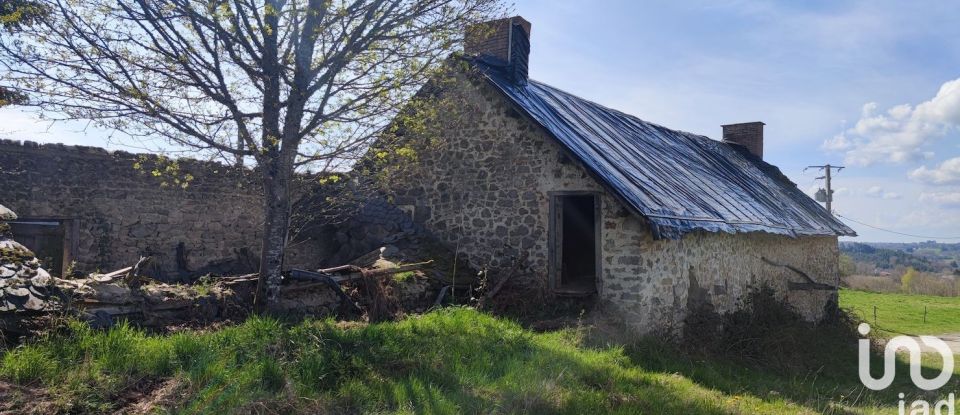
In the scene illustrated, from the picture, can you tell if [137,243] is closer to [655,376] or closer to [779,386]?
[655,376]

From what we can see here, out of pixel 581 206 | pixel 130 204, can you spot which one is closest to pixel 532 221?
pixel 581 206

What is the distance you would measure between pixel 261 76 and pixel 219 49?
552 millimetres

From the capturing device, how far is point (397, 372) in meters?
6.24

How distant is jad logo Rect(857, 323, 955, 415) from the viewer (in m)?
8.40

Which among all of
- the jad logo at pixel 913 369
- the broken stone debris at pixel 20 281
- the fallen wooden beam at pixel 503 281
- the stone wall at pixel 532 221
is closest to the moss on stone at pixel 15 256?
the broken stone debris at pixel 20 281

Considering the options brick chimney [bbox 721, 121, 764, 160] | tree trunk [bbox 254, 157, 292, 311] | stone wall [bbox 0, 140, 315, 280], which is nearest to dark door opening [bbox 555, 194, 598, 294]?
stone wall [bbox 0, 140, 315, 280]

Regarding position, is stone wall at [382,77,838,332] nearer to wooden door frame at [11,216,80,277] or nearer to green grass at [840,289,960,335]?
wooden door frame at [11,216,80,277]

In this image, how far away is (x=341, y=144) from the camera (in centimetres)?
799

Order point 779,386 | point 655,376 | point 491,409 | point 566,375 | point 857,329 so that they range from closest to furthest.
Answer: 1. point 491,409
2. point 566,375
3. point 655,376
4. point 779,386
5. point 857,329

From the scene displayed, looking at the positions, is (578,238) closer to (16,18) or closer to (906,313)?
(16,18)

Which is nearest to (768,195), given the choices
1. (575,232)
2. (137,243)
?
(575,232)

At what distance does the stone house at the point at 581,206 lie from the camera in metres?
9.95

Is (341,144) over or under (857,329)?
over

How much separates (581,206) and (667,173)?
197cm
